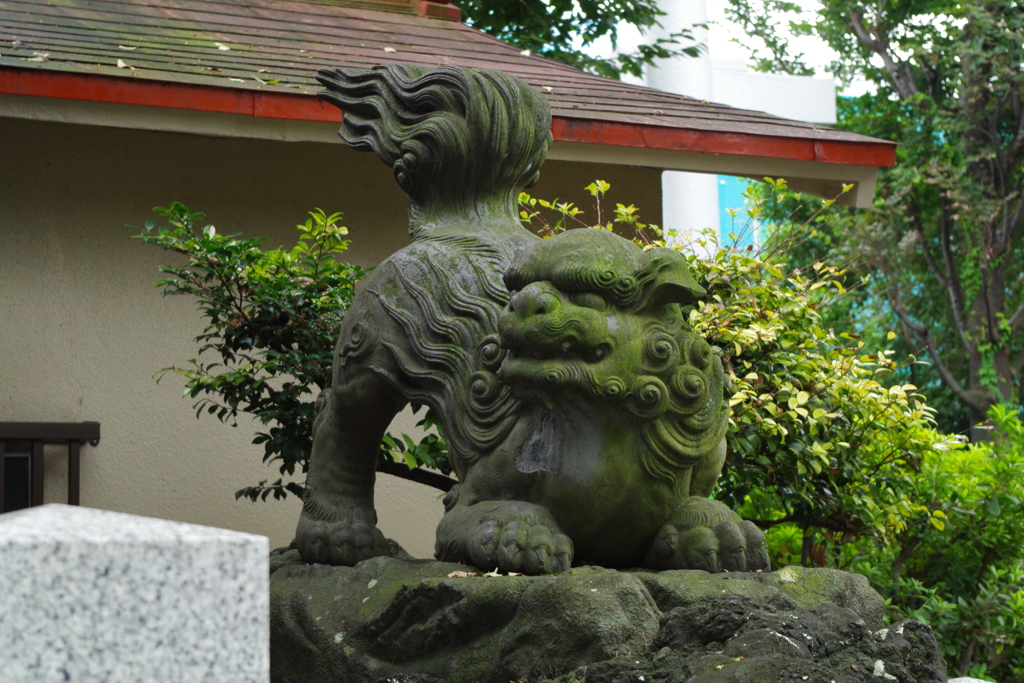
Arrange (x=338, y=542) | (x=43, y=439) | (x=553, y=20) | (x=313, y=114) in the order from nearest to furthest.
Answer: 1. (x=338, y=542)
2. (x=313, y=114)
3. (x=43, y=439)
4. (x=553, y=20)

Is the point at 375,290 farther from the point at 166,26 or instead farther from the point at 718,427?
the point at 166,26

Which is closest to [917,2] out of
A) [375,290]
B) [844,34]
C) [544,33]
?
[844,34]

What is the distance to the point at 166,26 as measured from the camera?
18.9 ft

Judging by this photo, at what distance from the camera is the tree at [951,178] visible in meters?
14.5

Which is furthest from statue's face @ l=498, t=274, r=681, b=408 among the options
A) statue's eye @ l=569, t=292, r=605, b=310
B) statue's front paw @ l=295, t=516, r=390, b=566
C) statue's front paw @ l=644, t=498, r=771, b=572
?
statue's front paw @ l=295, t=516, r=390, b=566

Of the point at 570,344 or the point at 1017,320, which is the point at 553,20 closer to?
the point at 570,344

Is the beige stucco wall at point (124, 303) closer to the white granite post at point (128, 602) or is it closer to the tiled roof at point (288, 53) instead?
the tiled roof at point (288, 53)

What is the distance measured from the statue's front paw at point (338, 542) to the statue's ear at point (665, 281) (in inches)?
44.6

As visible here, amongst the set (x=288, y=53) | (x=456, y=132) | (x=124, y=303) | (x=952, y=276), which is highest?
(x=288, y=53)

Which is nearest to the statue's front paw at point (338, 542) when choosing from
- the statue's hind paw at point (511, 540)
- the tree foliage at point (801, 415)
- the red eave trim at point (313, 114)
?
the statue's hind paw at point (511, 540)

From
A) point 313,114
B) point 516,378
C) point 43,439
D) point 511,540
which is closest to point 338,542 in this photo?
point 511,540

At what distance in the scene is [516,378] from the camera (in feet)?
8.45

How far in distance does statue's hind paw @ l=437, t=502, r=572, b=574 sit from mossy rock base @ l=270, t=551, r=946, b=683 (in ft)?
0.24

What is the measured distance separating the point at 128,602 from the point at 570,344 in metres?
1.44
